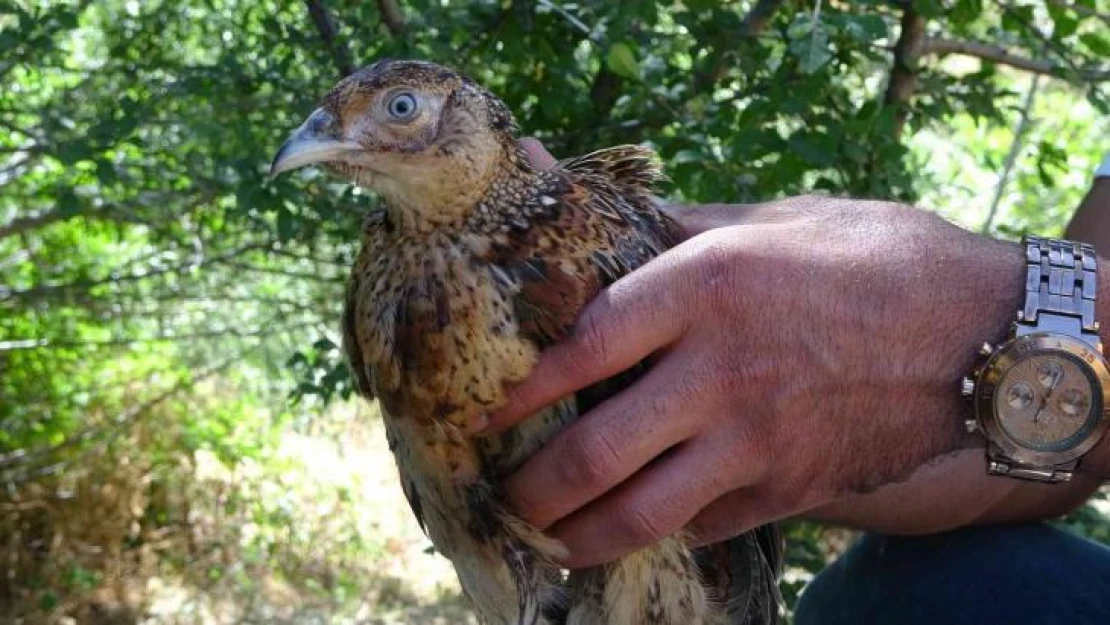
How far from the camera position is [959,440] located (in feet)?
6.33

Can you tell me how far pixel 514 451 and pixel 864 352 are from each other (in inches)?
22.4

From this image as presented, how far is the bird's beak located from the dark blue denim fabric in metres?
1.33

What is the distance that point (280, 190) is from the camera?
2.90 metres

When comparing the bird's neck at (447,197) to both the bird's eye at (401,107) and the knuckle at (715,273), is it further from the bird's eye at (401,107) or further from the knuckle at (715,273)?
the knuckle at (715,273)

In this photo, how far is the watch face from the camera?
189cm

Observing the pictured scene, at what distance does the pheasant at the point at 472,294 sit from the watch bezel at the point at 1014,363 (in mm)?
544

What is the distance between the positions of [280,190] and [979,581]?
176 centimetres

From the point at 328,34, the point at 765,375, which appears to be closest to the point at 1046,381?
the point at 765,375

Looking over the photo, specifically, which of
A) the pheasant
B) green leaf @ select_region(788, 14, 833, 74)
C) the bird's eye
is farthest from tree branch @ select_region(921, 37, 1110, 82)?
the bird's eye

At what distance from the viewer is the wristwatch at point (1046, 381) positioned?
74.4 inches

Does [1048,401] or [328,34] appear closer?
[1048,401]

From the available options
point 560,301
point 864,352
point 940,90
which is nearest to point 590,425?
point 560,301

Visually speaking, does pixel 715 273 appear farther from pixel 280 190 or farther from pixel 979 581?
pixel 280 190

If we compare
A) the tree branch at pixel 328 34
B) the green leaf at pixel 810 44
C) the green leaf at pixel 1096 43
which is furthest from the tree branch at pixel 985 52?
the tree branch at pixel 328 34
